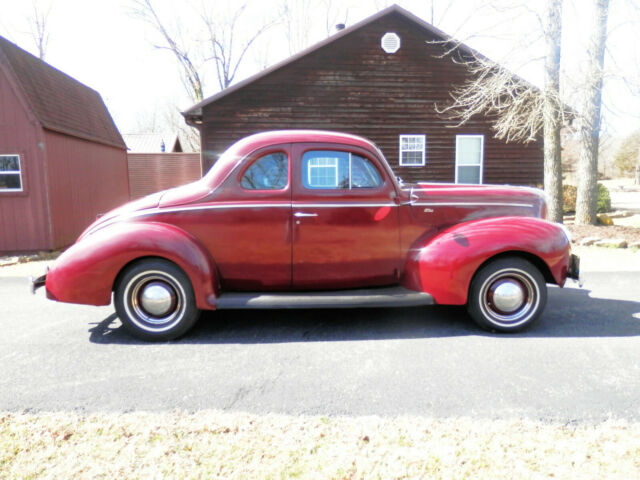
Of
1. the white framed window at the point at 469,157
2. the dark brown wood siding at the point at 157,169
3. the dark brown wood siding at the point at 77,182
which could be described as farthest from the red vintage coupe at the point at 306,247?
the dark brown wood siding at the point at 157,169

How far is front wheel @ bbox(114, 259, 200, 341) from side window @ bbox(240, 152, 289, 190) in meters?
1.04

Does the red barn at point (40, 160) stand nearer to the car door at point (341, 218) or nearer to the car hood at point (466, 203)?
the car door at point (341, 218)

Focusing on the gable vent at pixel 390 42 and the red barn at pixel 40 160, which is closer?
the red barn at pixel 40 160

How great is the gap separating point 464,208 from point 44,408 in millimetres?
3794

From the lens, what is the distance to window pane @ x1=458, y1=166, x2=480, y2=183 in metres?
14.4

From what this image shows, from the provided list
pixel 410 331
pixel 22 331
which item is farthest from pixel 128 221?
pixel 410 331

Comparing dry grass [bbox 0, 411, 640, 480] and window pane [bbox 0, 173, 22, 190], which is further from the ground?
window pane [bbox 0, 173, 22, 190]

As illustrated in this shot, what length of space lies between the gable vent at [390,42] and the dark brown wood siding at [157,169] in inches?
438

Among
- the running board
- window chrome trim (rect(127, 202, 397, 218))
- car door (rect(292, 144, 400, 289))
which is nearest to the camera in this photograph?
the running board

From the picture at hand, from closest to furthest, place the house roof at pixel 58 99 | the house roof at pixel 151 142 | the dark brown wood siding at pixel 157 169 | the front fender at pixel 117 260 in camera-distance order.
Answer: the front fender at pixel 117 260 → the house roof at pixel 58 99 → the dark brown wood siding at pixel 157 169 → the house roof at pixel 151 142

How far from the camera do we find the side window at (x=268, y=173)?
3881mm

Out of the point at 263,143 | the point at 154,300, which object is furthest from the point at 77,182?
the point at 263,143

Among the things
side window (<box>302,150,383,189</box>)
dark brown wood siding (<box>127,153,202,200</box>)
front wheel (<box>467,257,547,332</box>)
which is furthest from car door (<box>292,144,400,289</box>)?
dark brown wood siding (<box>127,153,202,200</box>)

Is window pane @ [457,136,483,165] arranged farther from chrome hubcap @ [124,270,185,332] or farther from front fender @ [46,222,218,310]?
chrome hubcap @ [124,270,185,332]
